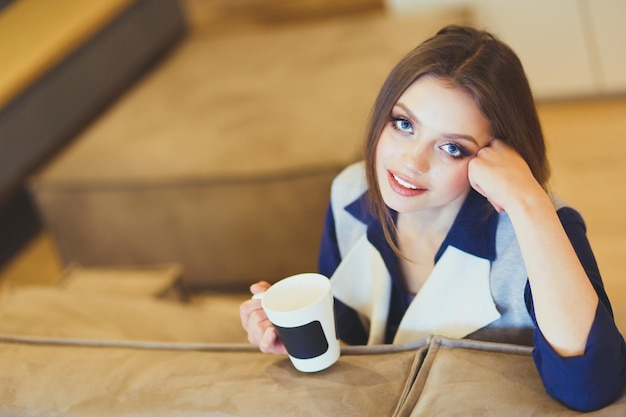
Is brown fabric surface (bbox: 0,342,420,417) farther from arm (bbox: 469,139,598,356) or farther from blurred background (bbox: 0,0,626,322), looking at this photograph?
blurred background (bbox: 0,0,626,322)

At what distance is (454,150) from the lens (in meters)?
1.10

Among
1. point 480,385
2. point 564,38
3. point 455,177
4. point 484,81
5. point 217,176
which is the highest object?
point 484,81

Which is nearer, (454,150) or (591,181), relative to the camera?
(454,150)

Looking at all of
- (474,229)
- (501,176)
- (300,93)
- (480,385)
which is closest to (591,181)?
(300,93)

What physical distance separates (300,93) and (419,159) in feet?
5.35

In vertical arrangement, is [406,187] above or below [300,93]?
above

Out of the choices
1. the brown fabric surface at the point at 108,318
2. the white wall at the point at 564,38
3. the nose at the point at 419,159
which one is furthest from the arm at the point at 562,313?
the white wall at the point at 564,38

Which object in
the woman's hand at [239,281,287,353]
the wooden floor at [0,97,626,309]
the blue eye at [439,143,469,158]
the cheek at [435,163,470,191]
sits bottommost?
the wooden floor at [0,97,626,309]

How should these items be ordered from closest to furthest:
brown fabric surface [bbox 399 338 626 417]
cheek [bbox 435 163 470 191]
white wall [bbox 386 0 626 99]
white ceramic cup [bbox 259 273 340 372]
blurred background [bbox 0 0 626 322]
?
brown fabric surface [bbox 399 338 626 417], white ceramic cup [bbox 259 273 340 372], cheek [bbox 435 163 470 191], blurred background [bbox 0 0 626 322], white wall [bbox 386 0 626 99]

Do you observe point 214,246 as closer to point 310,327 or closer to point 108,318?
point 108,318

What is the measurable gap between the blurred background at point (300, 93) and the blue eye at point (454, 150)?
110cm

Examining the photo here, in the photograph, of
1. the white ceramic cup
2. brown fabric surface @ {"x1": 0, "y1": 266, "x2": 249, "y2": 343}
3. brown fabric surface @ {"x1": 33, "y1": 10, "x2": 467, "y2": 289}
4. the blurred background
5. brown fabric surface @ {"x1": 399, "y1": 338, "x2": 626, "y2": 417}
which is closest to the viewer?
brown fabric surface @ {"x1": 399, "y1": 338, "x2": 626, "y2": 417}

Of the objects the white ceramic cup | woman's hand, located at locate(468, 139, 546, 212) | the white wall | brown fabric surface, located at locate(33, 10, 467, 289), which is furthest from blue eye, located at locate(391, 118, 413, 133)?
the white wall

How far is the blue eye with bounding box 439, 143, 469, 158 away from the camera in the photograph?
3.59 ft
